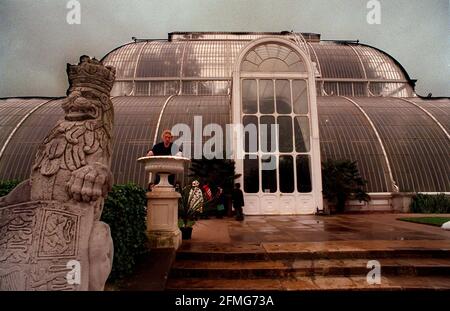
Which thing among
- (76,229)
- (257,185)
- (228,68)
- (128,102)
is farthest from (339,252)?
(228,68)

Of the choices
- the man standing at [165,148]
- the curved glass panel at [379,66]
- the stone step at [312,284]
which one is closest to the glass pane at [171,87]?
the curved glass panel at [379,66]

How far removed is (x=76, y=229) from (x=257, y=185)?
1069 cm

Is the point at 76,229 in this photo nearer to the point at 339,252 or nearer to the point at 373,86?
the point at 339,252

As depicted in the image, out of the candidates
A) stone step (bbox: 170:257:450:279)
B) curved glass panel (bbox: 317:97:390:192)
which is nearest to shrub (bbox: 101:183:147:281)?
stone step (bbox: 170:257:450:279)

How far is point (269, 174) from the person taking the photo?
1306 cm

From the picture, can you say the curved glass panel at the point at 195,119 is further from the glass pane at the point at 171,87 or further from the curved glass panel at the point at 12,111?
the curved glass panel at the point at 12,111

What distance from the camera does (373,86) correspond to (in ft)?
83.6

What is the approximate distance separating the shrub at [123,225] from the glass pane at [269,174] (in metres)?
8.77

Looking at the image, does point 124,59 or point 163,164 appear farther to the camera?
point 124,59

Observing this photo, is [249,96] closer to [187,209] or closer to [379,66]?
[187,209]

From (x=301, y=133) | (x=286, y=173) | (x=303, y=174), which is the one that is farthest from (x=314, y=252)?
(x=301, y=133)

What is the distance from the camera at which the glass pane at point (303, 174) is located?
42.7 ft

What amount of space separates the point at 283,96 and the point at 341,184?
5016 mm

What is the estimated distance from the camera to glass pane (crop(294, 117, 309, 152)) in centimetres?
1337
